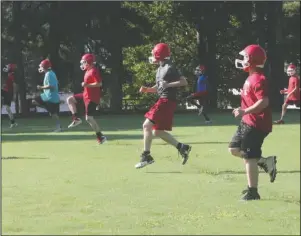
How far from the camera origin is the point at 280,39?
38906 mm

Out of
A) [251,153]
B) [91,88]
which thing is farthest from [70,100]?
[251,153]

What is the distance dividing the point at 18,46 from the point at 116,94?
18.7 feet

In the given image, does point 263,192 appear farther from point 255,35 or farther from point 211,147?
point 255,35

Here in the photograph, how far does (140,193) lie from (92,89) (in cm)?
683

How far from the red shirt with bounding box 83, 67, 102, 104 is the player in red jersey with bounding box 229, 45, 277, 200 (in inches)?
281

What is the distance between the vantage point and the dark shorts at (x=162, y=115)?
35.0 feet

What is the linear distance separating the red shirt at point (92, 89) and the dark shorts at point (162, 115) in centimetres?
388

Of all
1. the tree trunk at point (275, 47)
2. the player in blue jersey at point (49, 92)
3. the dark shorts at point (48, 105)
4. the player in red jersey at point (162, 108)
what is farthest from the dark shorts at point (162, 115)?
the tree trunk at point (275, 47)

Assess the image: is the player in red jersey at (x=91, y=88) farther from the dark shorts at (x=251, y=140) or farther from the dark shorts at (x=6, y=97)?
the dark shorts at (x=6, y=97)

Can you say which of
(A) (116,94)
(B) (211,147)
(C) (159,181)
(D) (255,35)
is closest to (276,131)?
(B) (211,147)

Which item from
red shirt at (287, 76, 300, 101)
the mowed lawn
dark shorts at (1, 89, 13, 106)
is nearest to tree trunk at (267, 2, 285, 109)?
red shirt at (287, 76, 300, 101)

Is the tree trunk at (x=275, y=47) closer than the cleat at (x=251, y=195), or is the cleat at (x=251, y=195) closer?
the cleat at (x=251, y=195)

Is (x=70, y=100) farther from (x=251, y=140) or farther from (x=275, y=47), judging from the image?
(x=275, y=47)

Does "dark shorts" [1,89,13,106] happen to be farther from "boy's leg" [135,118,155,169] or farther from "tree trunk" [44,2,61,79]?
"tree trunk" [44,2,61,79]
